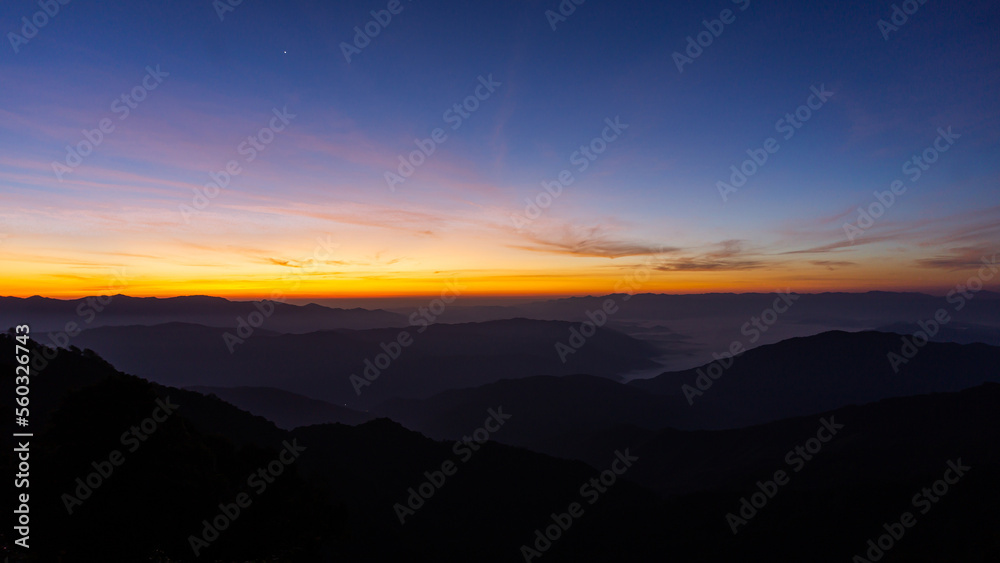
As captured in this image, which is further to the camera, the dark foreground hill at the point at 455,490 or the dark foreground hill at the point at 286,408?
the dark foreground hill at the point at 286,408

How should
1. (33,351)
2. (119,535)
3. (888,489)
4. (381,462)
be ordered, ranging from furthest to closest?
(381,462)
(888,489)
(33,351)
(119,535)

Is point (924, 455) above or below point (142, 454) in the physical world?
below

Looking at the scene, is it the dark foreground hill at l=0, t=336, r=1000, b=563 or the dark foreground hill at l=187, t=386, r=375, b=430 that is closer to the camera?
the dark foreground hill at l=0, t=336, r=1000, b=563

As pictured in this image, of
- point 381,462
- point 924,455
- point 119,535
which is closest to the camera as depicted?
point 119,535

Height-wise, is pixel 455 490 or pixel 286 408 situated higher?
pixel 286 408

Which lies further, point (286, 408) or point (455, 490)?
point (286, 408)

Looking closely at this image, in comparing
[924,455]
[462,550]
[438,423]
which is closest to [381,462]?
[462,550]

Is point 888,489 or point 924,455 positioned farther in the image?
point 924,455

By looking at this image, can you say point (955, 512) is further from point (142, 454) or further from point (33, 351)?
point (33, 351)
